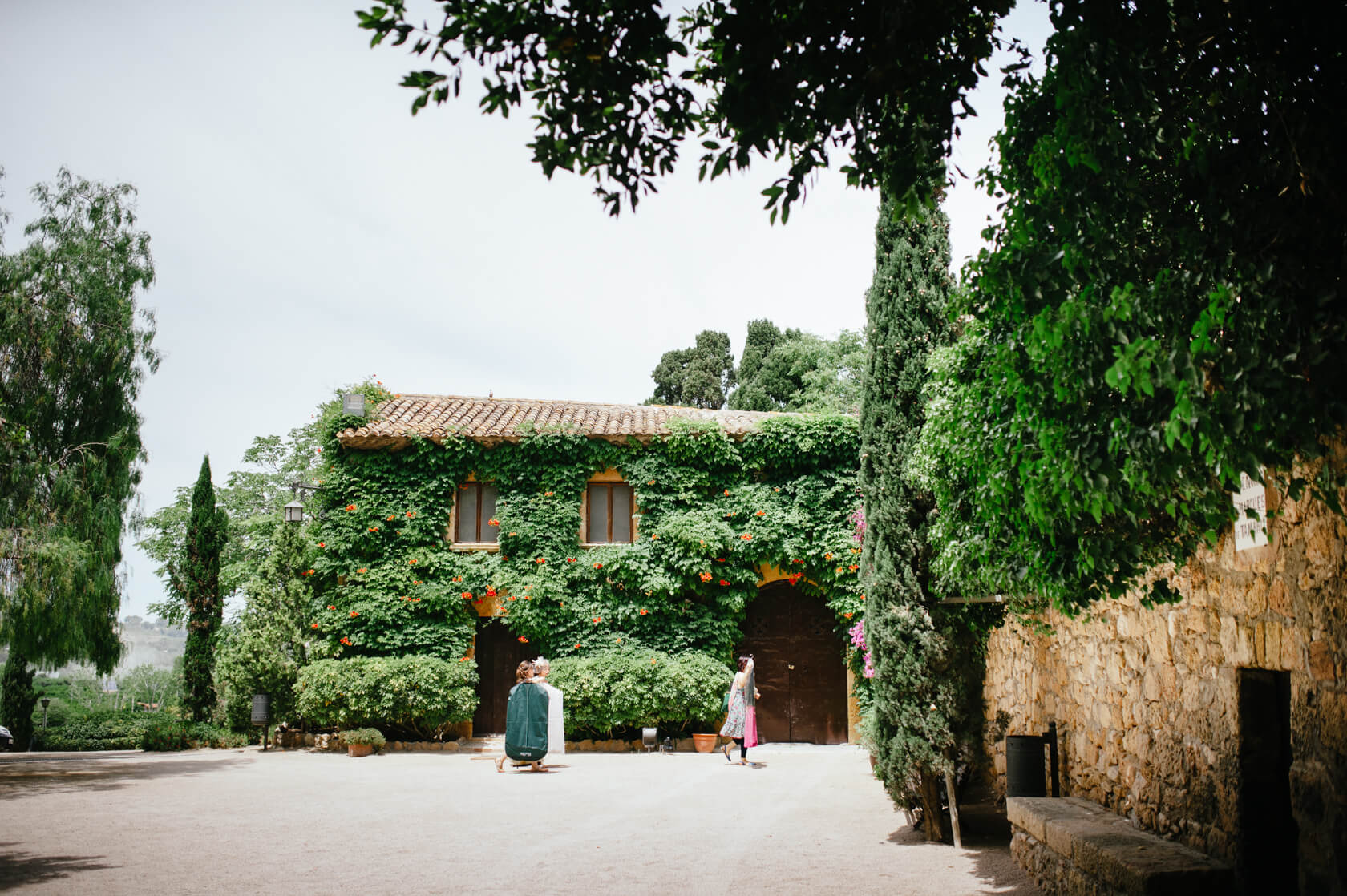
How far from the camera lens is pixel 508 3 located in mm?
3988

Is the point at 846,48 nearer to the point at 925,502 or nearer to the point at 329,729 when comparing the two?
the point at 925,502

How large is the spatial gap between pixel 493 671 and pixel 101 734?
34.5 ft

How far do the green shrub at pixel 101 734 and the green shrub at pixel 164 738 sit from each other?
734 mm

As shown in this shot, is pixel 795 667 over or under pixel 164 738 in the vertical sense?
over

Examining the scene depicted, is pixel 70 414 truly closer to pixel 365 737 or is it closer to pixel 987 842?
pixel 365 737

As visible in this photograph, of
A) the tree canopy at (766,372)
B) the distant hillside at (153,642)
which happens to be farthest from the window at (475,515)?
the distant hillside at (153,642)

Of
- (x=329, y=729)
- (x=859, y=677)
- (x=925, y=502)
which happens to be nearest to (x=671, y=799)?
(x=925, y=502)

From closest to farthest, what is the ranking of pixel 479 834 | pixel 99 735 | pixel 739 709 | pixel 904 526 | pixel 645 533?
pixel 904 526 < pixel 479 834 < pixel 739 709 < pixel 645 533 < pixel 99 735

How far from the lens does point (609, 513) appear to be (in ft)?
58.3

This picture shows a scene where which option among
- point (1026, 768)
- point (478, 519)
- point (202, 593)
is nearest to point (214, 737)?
point (202, 593)

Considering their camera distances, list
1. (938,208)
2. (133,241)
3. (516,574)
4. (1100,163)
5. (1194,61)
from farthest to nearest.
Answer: (516,574), (133,241), (938,208), (1194,61), (1100,163)

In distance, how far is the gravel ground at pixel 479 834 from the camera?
6.19m

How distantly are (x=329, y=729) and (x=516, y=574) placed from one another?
15.3 feet

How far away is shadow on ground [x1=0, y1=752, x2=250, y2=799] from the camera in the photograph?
1159cm
